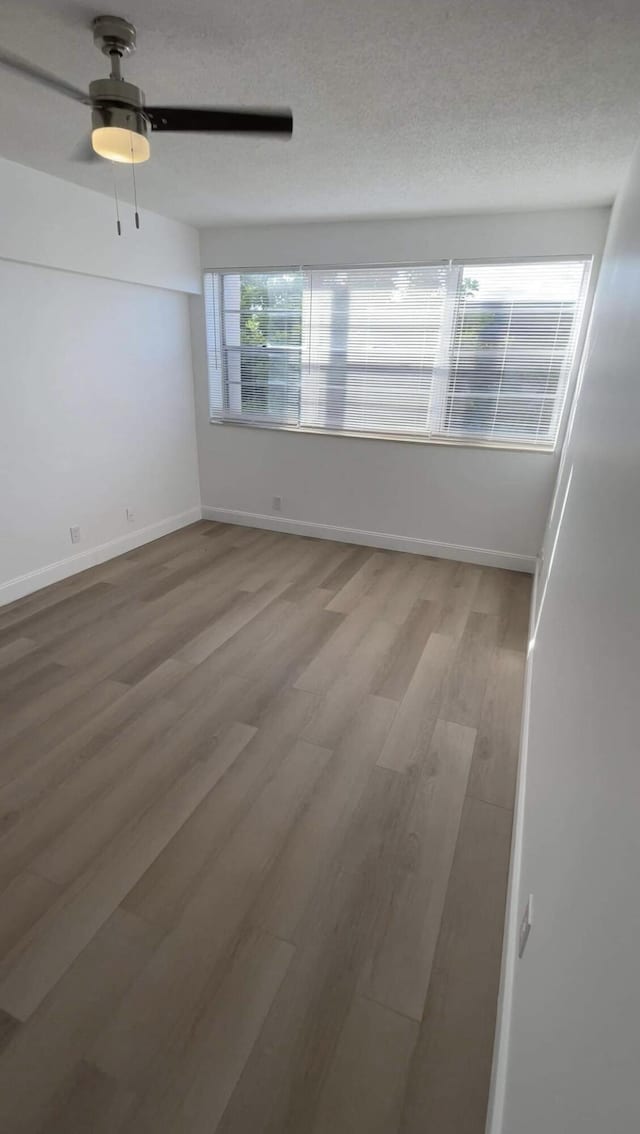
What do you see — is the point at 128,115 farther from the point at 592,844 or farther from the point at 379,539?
the point at 379,539

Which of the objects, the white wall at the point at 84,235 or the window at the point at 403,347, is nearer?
the white wall at the point at 84,235

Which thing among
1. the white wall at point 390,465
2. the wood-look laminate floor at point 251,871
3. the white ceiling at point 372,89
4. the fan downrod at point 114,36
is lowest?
the wood-look laminate floor at point 251,871

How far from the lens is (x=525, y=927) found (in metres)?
1.18

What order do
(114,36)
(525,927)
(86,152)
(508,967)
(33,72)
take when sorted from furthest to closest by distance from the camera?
(86,152)
(114,36)
(33,72)
(508,967)
(525,927)

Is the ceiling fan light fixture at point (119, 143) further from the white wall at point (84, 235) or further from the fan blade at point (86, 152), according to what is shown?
the white wall at point (84, 235)

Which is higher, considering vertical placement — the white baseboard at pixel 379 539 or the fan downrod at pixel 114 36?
the fan downrod at pixel 114 36

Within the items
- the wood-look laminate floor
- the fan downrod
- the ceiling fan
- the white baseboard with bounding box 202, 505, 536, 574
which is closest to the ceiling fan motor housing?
the ceiling fan

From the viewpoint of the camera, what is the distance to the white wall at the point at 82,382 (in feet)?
10.1

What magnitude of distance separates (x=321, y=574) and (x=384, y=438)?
47.8 inches

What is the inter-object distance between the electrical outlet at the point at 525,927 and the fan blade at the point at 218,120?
7.37 feet

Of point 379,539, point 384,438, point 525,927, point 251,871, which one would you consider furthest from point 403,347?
point 525,927

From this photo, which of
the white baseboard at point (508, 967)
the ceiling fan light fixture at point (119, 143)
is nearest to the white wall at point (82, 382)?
the ceiling fan light fixture at point (119, 143)

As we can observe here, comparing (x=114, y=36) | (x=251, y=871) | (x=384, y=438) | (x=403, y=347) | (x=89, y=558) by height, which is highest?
(x=114, y=36)

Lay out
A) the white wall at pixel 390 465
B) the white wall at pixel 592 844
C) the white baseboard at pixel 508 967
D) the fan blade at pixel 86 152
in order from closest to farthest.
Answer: the white wall at pixel 592 844, the white baseboard at pixel 508 967, the fan blade at pixel 86 152, the white wall at pixel 390 465
